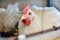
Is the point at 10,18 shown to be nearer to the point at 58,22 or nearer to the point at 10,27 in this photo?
the point at 10,27

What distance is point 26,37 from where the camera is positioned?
32.8 inches

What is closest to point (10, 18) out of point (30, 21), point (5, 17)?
point (5, 17)

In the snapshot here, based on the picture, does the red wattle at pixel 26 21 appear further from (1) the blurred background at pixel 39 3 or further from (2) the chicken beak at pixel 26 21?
(1) the blurred background at pixel 39 3

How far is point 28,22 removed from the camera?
817mm

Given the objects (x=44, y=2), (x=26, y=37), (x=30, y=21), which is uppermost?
(x=44, y=2)

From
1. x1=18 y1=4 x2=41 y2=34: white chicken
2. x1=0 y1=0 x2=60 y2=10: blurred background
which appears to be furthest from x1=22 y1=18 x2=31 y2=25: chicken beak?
x1=0 y1=0 x2=60 y2=10: blurred background

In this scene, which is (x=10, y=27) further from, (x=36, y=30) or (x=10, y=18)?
(x=36, y=30)

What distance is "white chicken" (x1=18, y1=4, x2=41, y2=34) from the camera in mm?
811

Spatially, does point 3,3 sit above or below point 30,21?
above

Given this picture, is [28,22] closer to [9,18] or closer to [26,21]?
Result: [26,21]

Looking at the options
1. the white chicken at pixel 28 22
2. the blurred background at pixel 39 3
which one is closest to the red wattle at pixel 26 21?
the white chicken at pixel 28 22

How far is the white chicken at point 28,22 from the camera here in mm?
811

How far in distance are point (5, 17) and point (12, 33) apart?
4.9 inches

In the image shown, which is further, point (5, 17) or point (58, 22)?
point (58, 22)
